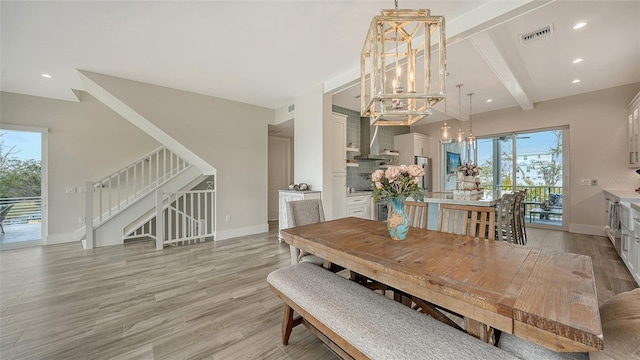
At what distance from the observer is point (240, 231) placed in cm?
487

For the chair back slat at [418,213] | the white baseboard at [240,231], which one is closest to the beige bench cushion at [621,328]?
the chair back slat at [418,213]

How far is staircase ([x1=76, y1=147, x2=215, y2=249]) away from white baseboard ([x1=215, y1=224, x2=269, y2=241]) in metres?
0.19

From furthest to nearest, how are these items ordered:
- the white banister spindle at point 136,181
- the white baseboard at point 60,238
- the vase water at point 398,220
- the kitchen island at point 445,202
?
the white banister spindle at point 136,181 < the white baseboard at point 60,238 < the kitchen island at point 445,202 < the vase water at point 398,220

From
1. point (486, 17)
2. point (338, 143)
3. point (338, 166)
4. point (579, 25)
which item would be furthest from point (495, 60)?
point (338, 166)

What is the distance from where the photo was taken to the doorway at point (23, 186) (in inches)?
161

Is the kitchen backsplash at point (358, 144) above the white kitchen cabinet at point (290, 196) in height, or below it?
above

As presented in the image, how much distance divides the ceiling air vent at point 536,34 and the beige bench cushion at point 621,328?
284 centimetres

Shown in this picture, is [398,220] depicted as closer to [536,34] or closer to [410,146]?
[536,34]

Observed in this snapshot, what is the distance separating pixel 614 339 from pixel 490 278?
1.20 feet

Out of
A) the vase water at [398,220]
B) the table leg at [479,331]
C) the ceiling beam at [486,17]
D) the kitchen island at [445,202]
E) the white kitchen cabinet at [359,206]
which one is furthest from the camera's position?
the white kitchen cabinet at [359,206]

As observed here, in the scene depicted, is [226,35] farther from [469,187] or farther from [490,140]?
[490,140]

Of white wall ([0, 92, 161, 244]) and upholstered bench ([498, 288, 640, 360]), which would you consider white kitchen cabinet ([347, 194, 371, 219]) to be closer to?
upholstered bench ([498, 288, 640, 360])

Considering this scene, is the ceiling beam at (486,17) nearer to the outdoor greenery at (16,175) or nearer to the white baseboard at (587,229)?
the white baseboard at (587,229)

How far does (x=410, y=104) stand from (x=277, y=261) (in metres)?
2.68
